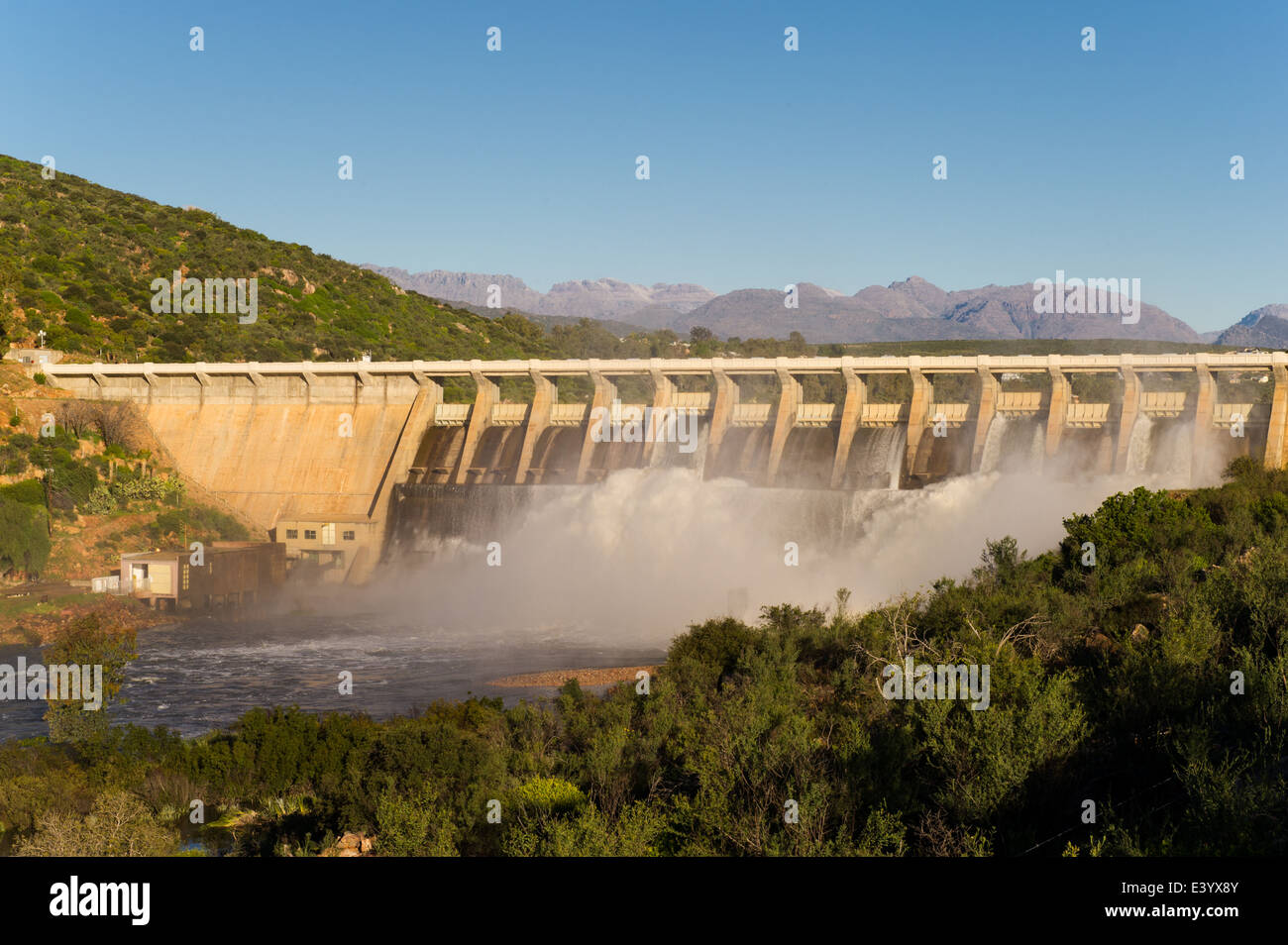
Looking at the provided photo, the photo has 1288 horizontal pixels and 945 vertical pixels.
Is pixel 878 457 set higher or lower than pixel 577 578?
higher

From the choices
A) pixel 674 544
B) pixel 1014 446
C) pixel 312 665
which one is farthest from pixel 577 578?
pixel 1014 446

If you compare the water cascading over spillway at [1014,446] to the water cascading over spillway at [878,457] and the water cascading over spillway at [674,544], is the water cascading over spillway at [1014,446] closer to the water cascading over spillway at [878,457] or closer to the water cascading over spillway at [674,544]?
the water cascading over spillway at [674,544]

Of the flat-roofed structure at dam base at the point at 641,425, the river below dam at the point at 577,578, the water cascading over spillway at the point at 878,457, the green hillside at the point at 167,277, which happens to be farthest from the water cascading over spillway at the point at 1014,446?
the green hillside at the point at 167,277

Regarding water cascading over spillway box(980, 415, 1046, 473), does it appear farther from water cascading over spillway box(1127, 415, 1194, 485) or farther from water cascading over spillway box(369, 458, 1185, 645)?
water cascading over spillway box(1127, 415, 1194, 485)

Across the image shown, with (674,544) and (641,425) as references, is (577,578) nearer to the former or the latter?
(674,544)

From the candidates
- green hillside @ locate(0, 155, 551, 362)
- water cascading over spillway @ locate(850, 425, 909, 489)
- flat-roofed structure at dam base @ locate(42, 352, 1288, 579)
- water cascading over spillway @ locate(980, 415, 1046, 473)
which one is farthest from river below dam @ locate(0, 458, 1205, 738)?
green hillside @ locate(0, 155, 551, 362)
